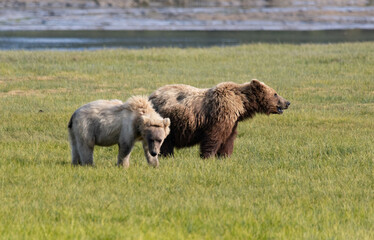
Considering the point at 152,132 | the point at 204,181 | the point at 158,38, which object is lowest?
the point at 158,38

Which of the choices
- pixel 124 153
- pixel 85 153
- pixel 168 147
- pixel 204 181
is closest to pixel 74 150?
pixel 85 153

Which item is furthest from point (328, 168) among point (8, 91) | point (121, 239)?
point (8, 91)

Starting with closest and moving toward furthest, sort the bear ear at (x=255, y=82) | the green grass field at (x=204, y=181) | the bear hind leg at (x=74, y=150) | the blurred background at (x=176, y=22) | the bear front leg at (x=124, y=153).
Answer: the green grass field at (x=204, y=181) → the bear front leg at (x=124, y=153) → the bear hind leg at (x=74, y=150) → the bear ear at (x=255, y=82) → the blurred background at (x=176, y=22)

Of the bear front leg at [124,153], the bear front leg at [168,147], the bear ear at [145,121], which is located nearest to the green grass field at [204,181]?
the bear front leg at [124,153]

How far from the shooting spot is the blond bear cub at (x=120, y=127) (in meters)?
8.68

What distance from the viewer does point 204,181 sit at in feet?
28.7

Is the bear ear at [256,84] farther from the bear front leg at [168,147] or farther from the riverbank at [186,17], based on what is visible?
the riverbank at [186,17]

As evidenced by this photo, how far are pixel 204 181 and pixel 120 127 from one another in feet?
4.44

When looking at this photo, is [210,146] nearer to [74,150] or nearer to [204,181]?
[204,181]

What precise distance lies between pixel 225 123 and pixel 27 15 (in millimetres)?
50814

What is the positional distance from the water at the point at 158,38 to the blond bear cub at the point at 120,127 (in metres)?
28.4

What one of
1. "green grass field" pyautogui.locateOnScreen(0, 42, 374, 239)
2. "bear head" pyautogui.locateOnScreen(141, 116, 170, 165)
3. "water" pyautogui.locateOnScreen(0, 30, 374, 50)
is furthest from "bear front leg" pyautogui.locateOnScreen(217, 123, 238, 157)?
"water" pyautogui.locateOnScreen(0, 30, 374, 50)

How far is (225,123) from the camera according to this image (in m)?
10.2

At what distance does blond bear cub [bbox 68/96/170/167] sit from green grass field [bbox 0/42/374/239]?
328mm
